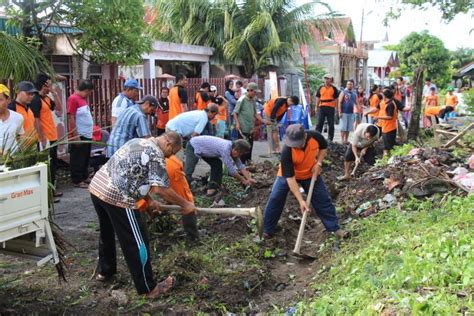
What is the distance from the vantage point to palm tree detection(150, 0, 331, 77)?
21000 millimetres

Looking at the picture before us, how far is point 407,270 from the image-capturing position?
12.7ft

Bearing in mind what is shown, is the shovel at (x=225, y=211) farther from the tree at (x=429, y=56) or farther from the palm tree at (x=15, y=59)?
the tree at (x=429, y=56)

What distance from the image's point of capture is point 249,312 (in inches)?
183

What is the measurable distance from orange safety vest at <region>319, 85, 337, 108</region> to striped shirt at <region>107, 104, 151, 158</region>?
709 centimetres

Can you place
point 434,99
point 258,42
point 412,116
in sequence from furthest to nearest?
point 258,42 → point 434,99 → point 412,116

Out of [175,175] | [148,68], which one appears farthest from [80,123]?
[148,68]

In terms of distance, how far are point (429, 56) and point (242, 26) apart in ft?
99.6

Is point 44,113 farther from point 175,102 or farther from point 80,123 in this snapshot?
point 175,102

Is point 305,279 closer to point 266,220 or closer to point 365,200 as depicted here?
point 266,220

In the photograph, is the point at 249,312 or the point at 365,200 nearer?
the point at 249,312

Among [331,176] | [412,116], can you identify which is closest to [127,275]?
[331,176]

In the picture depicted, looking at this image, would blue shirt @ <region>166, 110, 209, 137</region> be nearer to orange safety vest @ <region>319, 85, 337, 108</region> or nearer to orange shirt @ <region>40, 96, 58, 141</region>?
orange shirt @ <region>40, 96, 58, 141</region>


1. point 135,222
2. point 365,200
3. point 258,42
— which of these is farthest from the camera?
point 258,42

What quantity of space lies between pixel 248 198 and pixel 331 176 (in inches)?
86.2
